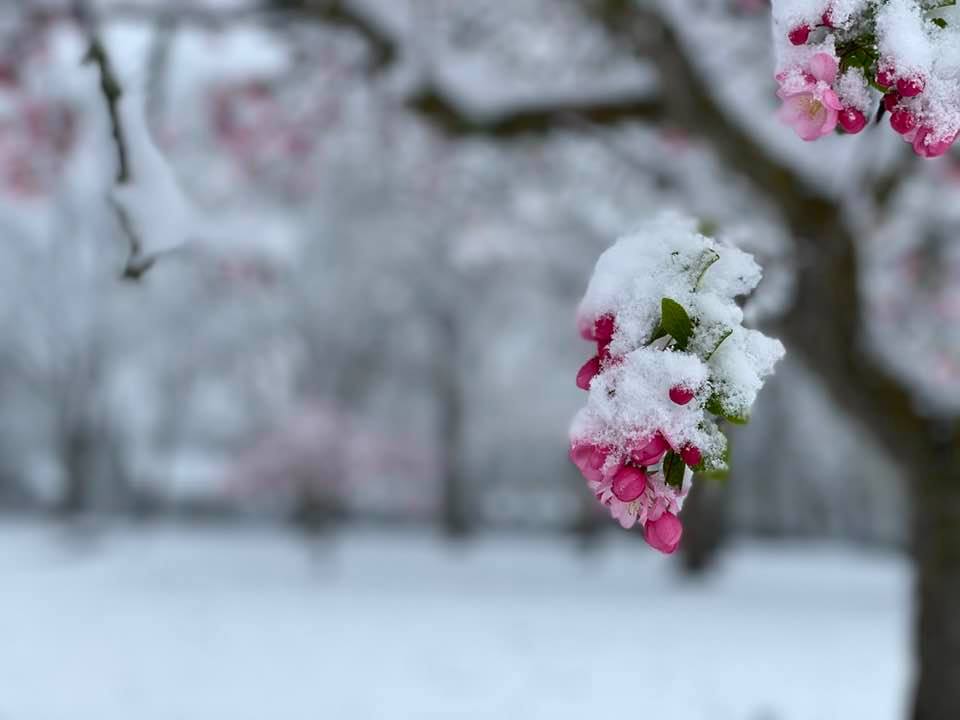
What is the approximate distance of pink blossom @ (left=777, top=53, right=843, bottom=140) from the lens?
2.85 feet

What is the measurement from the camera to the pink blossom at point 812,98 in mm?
869

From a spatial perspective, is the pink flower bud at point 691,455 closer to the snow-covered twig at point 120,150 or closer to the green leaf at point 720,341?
the green leaf at point 720,341

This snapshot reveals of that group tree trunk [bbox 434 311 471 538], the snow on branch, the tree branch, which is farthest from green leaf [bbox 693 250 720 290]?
tree trunk [bbox 434 311 471 538]

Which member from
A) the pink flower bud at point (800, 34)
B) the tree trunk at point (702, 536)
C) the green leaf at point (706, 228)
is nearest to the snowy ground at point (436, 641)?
the tree trunk at point (702, 536)

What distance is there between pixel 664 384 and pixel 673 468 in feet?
0.32

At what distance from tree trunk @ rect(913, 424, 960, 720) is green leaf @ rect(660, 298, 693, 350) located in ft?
11.1

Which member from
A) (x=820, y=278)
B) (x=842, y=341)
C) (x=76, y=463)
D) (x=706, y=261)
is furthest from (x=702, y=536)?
(x=706, y=261)

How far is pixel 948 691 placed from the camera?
3674mm

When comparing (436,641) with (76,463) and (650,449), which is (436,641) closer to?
(650,449)

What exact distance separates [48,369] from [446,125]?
16.3 m

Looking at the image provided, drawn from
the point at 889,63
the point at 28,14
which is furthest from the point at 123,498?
the point at 889,63

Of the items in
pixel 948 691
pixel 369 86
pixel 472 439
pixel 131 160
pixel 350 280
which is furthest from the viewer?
pixel 472 439

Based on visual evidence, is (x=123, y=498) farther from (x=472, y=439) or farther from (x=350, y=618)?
(x=350, y=618)

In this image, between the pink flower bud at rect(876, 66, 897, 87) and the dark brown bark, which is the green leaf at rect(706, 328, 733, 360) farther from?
the dark brown bark
